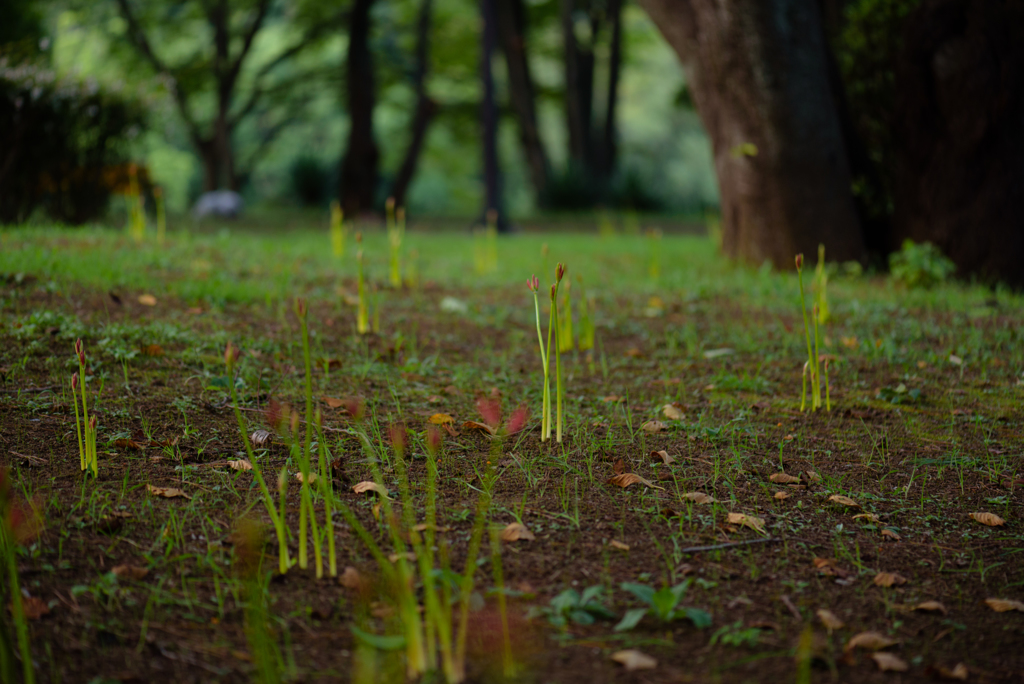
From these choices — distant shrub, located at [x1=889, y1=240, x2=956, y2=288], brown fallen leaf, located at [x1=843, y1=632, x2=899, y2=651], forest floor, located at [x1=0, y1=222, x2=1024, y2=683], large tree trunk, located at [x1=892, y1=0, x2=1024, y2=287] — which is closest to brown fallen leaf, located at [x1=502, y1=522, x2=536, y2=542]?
forest floor, located at [x1=0, y1=222, x2=1024, y2=683]

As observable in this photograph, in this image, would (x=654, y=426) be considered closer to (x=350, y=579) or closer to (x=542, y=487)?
(x=542, y=487)

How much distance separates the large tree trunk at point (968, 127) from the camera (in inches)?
210

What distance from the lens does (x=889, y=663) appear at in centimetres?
159

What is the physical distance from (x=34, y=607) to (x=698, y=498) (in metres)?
1.75

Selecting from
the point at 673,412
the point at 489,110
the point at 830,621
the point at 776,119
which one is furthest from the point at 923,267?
the point at 489,110

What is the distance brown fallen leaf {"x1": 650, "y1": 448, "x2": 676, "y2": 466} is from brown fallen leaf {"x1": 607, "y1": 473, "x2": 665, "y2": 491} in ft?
0.58

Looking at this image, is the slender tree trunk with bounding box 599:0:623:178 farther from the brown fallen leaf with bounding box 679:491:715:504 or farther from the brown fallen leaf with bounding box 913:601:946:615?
the brown fallen leaf with bounding box 913:601:946:615

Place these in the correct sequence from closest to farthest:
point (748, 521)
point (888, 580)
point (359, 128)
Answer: point (888, 580)
point (748, 521)
point (359, 128)

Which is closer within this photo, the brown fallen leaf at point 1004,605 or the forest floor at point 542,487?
the forest floor at point 542,487

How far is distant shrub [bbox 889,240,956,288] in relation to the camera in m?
5.50

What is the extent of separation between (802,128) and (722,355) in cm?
295

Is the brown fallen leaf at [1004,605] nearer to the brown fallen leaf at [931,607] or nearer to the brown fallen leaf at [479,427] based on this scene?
the brown fallen leaf at [931,607]

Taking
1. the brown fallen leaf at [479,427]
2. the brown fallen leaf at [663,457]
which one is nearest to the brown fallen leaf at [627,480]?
the brown fallen leaf at [663,457]

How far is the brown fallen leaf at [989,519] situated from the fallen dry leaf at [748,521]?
0.67m
